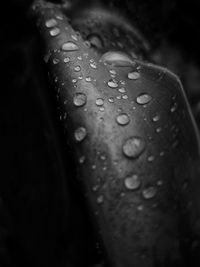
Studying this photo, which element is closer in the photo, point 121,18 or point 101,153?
point 101,153

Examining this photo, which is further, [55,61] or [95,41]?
[95,41]

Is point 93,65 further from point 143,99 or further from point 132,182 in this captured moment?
point 132,182

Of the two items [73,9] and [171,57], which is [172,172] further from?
[171,57]

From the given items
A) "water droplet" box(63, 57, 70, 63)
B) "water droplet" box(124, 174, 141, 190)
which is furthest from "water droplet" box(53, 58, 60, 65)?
"water droplet" box(124, 174, 141, 190)

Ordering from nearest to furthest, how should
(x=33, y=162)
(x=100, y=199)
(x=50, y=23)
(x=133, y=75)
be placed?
(x=100, y=199), (x=133, y=75), (x=50, y=23), (x=33, y=162)

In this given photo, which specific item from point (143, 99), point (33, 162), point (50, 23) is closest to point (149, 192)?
point (143, 99)

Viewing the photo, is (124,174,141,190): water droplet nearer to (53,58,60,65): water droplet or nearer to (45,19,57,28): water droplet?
(53,58,60,65): water droplet

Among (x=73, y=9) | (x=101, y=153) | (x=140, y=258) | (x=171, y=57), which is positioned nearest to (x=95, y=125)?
(x=101, y=153)

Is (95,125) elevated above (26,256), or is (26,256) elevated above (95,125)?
(95,125)
